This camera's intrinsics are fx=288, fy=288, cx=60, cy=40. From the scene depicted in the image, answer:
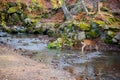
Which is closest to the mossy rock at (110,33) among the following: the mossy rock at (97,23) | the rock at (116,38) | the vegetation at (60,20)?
the vegetation at (60,20)

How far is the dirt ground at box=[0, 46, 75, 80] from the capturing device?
1364 cm

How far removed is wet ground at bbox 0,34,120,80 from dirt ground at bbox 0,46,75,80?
974 millimetres

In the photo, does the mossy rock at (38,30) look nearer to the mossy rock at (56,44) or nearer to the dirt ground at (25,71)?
the mossy rock at (56,44)

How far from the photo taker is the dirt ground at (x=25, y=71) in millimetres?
13637

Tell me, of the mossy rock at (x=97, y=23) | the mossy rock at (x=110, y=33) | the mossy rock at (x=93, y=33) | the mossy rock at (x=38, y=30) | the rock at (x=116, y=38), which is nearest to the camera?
the rock at (x=116, y=38)

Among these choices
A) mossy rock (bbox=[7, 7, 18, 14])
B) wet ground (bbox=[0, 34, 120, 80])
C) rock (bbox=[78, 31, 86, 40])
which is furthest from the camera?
mossy rock (bbox=[7, 7, 18, 14])

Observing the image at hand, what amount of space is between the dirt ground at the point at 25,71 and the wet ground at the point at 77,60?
0.97 meters

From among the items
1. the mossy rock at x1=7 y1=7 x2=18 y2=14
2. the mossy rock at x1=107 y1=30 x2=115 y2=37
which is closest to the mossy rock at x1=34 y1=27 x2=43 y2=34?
the mossy rock at x1=7 y1=7 x2=18 y2=14

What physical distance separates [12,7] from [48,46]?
13.8 metres

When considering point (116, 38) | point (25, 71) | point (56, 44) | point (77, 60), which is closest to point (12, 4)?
point (56, 44)

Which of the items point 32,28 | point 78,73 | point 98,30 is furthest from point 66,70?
point 32,28

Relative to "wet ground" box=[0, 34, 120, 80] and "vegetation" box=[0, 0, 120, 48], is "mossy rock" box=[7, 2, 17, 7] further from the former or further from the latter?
"wet ground" box=[0, 34, 120, 80]

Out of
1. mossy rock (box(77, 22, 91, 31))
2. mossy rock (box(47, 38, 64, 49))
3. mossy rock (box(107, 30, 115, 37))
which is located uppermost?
mossy rock (box(77, 22, 91, 31))

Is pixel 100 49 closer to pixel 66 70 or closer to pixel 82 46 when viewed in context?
pixel 82 46
